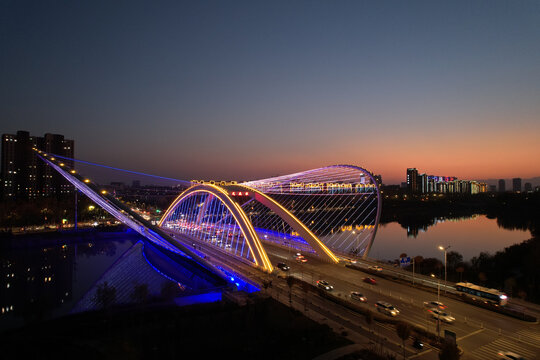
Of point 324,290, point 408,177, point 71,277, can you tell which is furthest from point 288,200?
point 408,177

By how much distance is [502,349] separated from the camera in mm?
10430

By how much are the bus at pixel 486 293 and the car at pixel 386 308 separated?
4.28 m

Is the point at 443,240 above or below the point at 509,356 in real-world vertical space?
below

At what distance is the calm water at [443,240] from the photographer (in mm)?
35125

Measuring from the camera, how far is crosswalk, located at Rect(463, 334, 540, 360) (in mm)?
10078

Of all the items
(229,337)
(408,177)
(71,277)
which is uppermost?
(408,177)

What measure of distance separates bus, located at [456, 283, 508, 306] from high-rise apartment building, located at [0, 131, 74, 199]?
3296 inches

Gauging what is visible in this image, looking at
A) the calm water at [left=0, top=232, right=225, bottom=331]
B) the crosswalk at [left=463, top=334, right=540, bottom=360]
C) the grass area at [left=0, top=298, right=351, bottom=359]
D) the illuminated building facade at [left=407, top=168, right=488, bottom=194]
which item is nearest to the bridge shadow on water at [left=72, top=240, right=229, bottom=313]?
the calm water at [left=0, top=232, right=225, bottom=331]

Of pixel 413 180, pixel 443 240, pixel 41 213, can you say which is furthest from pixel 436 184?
pixel 41 213

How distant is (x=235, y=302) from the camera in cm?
1504

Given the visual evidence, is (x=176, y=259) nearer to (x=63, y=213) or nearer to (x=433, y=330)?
(x=433, y=330)

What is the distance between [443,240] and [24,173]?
83.6 meters

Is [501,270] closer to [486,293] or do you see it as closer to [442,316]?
[486,293]

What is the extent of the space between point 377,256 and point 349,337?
23.0 meters
